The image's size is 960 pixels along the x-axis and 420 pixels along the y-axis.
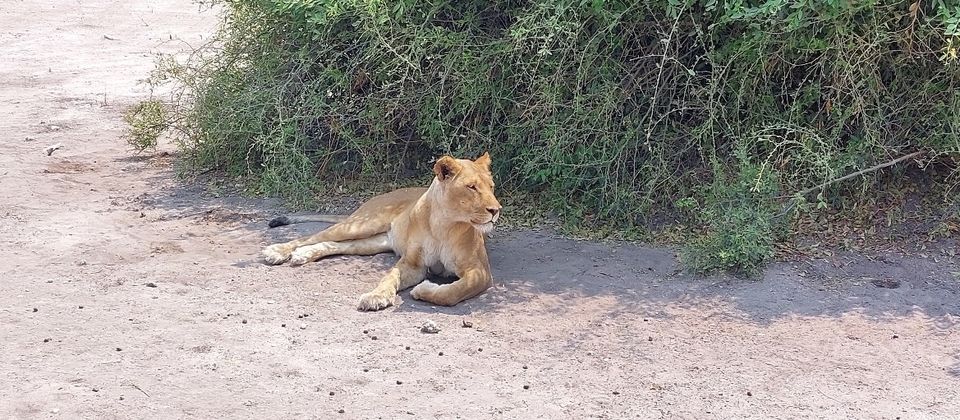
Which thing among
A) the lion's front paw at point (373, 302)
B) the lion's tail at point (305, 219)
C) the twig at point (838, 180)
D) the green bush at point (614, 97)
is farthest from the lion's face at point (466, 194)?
the twig at point (838, 180)

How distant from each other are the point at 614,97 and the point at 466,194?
4.75 feet

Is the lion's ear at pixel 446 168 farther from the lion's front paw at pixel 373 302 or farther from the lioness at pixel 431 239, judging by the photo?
the lion's front paw at pixel 373 302

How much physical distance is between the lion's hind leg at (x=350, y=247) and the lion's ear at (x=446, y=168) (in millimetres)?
828

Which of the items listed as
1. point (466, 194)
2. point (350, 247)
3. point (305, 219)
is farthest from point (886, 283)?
point (305, 219)

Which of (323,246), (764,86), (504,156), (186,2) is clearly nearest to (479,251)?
(323,246)

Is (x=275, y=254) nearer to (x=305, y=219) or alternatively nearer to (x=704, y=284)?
(x=305, y=219)

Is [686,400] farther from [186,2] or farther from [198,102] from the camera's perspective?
[186,2]

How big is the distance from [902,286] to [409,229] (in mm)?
2770

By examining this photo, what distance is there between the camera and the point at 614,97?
6.80 meters

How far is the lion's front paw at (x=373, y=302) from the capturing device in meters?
5.56

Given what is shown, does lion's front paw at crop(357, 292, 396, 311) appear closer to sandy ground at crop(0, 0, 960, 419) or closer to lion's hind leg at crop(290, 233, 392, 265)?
sandy ground at crop(0, 0, 960, 419)

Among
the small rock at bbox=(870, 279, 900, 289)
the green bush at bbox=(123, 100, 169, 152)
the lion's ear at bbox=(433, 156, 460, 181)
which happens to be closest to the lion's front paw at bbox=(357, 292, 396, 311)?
the lion's ear at bbox=(433, 156, 460, 181)

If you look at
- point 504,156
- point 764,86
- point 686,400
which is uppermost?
point 764,86

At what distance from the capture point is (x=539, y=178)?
23.9ft
